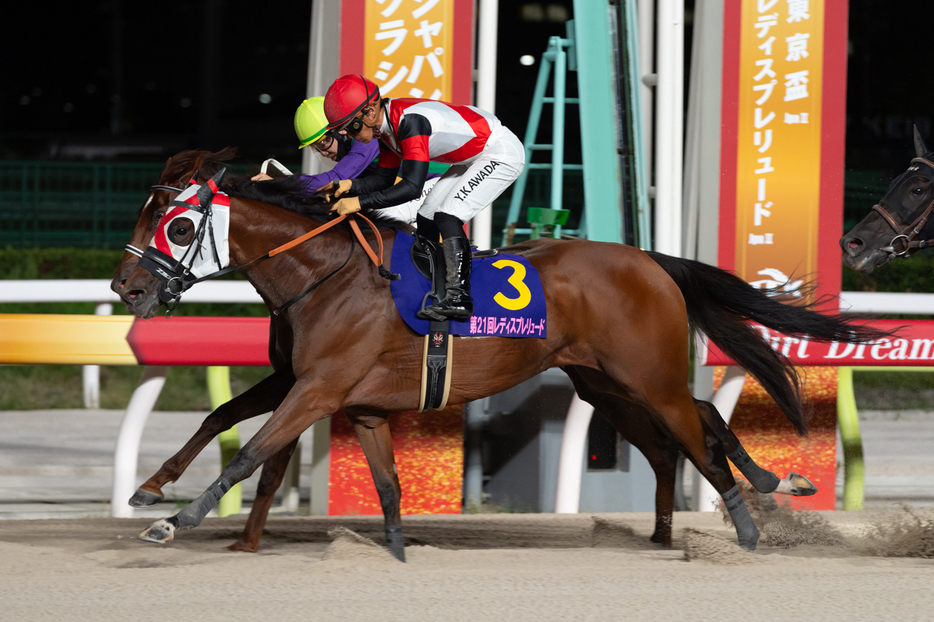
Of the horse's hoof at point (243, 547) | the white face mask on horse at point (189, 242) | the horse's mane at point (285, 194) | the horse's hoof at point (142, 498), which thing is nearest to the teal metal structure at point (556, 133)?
the horse's mane at point (285, 194)

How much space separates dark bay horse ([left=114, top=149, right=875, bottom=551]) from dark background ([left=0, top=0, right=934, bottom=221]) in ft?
39.5

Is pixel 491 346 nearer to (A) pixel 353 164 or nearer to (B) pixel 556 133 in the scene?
(A) pixel 353 164

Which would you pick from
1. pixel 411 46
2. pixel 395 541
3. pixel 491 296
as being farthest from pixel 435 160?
pixel 395 541

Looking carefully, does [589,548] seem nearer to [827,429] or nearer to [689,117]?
[827,429]

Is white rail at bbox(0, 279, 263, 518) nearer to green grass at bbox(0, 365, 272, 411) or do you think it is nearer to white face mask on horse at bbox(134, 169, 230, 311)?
white face mask on horse at bbox(134, 169, 230, 311)

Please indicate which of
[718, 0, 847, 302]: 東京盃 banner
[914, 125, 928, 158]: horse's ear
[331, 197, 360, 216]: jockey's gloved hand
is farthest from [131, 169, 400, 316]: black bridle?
[914, 125, 928, 158]: horse's ear

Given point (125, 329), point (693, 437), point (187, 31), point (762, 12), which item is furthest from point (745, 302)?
point (187, 31)

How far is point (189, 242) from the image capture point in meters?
3.37

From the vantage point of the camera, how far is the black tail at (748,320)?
4051 mm

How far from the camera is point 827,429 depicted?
4832 millimetres

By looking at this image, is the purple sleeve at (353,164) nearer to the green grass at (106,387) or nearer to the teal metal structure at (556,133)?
the teal metal structure at (556,133)

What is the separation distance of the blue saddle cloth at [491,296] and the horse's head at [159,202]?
694 millimetres

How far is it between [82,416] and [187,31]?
15.1m

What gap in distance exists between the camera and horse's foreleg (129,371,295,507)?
11.3 ft
